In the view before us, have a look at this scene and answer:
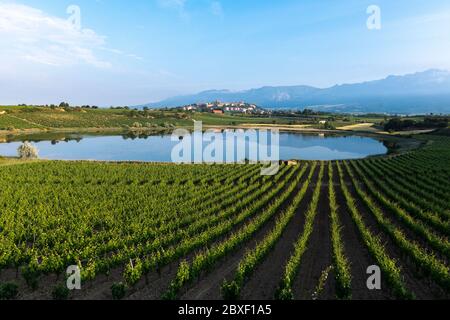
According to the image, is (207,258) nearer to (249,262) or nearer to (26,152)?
(249,262)

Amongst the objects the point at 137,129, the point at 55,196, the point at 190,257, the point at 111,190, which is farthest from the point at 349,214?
the point at 137,129

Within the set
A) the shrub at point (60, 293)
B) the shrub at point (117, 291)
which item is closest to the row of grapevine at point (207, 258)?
the shrub at point (117, 291)

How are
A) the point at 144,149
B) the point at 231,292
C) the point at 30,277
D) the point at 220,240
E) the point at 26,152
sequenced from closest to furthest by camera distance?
the point at 231,292
the point at 30,277
the point at 220,240
the point at 26,152
the point at 144,149

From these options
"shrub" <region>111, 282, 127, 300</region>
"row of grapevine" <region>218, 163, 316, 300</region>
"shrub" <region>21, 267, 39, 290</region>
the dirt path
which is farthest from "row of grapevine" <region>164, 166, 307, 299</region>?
"shrub" <region>21, 267, 39, 290</region>

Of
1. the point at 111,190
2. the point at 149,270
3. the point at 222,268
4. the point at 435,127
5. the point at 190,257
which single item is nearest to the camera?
the point at 149,270

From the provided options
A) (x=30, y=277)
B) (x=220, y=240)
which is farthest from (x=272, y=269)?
(x=30, y=277)

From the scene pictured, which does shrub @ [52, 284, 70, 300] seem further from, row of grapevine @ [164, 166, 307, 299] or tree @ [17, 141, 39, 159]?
tree @ [17, 141, 39, 159]
